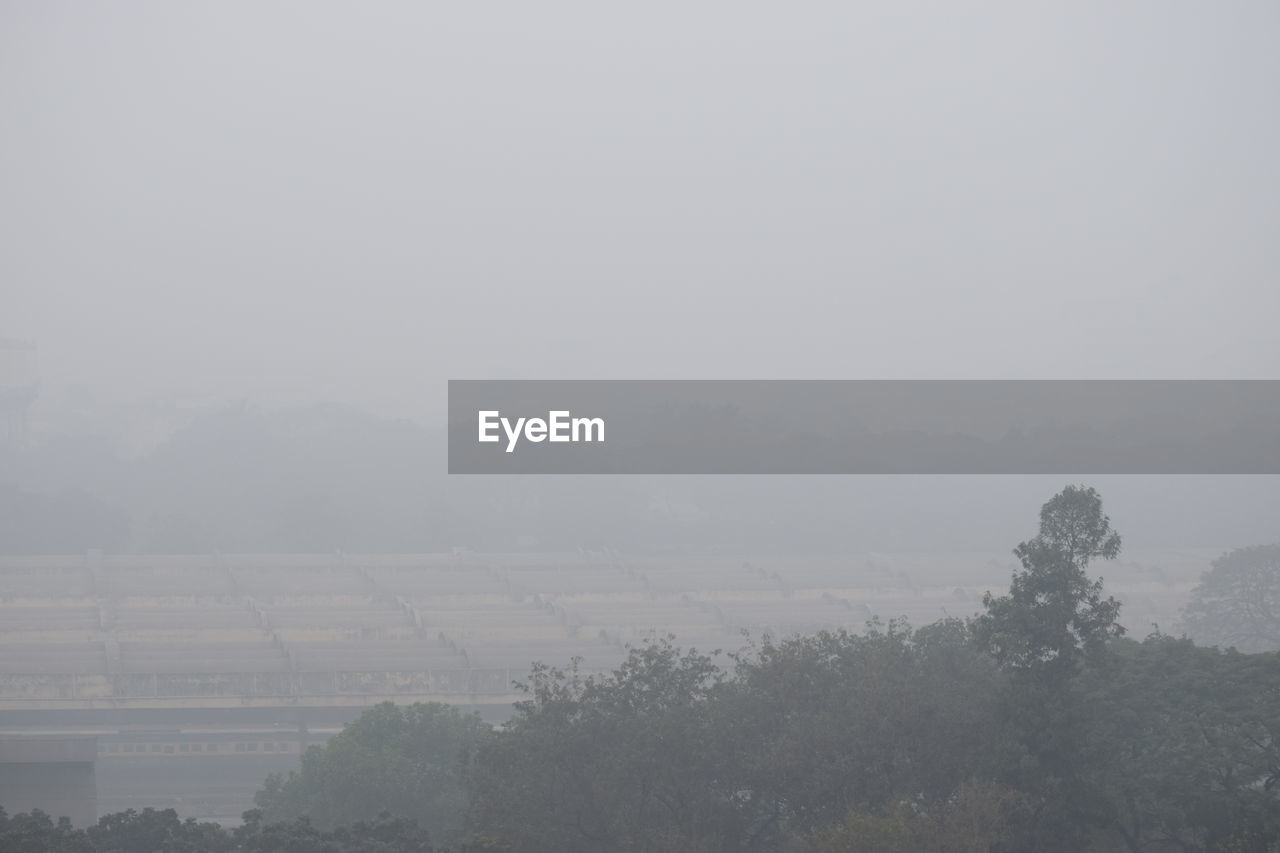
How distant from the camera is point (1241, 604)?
3444cm

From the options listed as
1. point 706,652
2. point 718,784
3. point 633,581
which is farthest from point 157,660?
point 718,784

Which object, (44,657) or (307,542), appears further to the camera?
(307,542)

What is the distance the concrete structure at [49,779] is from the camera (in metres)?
21.4

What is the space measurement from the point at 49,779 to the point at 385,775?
5.23m

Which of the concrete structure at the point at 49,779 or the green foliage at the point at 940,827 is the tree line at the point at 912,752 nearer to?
the green foliage at the point at 940,827

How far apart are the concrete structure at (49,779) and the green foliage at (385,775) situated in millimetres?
2596

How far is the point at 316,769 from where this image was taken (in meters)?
21.5

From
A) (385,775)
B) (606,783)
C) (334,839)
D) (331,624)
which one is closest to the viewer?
(334,839)

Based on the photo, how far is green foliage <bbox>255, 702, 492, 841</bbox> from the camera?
20.7 meters

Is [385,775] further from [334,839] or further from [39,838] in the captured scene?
[39,838]

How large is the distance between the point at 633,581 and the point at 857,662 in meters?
33.2

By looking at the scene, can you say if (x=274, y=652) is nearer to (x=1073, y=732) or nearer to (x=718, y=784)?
(x=718, y=784)

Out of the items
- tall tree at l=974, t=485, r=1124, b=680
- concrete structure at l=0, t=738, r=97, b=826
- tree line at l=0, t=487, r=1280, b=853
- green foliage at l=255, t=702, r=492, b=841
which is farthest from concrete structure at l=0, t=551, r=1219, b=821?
tall tree at l=974, t=485, r=1124, b=680

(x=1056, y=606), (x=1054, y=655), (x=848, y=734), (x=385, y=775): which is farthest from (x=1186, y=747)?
(x=385, y=775)
